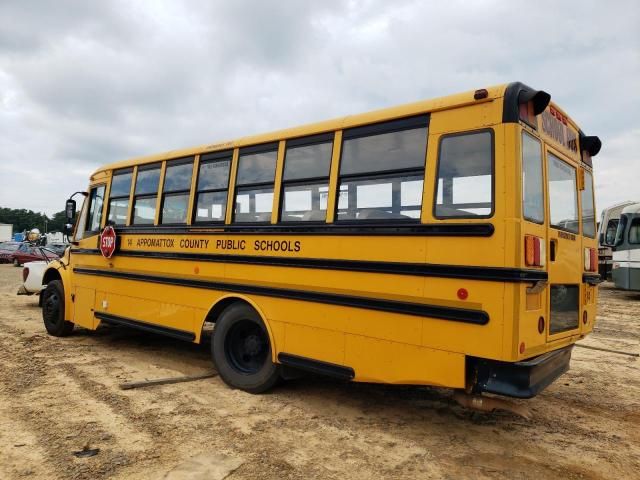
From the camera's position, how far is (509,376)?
327 centimetres

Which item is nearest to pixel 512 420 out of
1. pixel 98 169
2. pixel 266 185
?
pixel 266 185

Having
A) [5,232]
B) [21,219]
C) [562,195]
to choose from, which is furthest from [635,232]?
[21,219]

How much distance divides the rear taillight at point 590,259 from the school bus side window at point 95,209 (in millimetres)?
6228

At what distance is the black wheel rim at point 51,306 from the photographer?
748 cm

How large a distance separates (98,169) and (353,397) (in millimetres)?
5129

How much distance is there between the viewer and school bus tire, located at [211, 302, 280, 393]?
4754 millimetres

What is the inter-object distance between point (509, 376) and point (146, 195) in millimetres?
4826

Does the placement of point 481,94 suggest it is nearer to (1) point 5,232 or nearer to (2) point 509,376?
(2) point 509,376

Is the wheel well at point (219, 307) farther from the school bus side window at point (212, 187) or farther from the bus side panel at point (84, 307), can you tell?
the bus side panel at point (84, 307)

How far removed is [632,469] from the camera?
3398 mm

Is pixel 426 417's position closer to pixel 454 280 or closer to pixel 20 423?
pixel 454 280

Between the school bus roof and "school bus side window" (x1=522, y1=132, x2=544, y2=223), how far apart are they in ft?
1.49

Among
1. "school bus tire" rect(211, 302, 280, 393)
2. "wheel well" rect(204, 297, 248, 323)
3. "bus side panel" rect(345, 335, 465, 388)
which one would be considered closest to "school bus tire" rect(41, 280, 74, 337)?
"wheel well" rect(204, 297, 248, 323)

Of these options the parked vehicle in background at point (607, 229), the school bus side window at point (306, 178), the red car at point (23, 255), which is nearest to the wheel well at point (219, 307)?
the school bus side window at point (306, 178)
